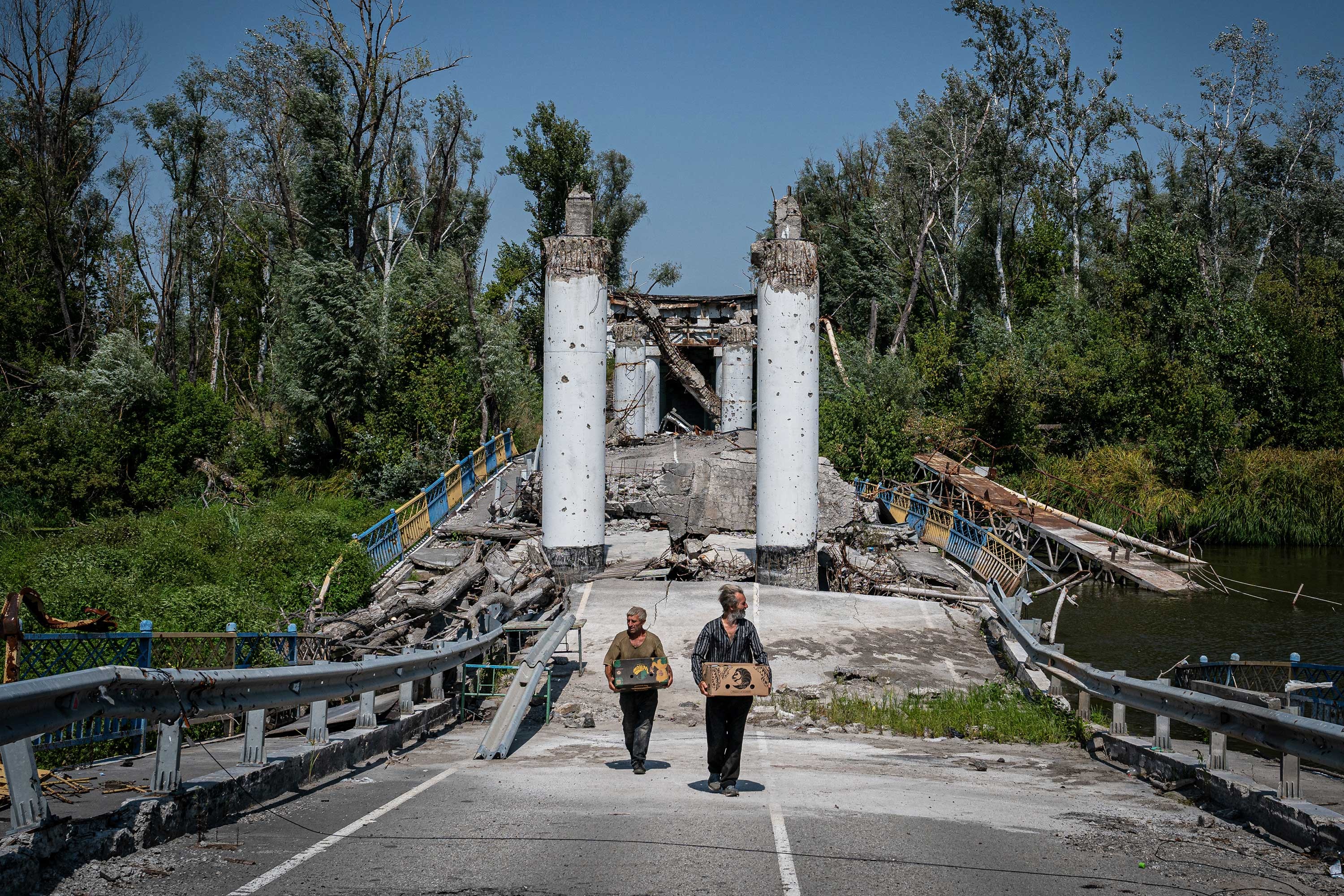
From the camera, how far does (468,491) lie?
3338cm

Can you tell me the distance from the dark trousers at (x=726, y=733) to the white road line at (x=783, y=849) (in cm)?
38

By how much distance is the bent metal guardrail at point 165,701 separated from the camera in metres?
5.19

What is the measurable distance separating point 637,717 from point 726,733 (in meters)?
1.20

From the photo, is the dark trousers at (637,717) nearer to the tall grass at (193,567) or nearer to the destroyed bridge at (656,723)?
the destroyed bridge at (656,723)

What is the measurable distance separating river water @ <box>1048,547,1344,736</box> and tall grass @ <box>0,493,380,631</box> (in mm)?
17344

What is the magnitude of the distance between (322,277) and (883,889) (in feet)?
137

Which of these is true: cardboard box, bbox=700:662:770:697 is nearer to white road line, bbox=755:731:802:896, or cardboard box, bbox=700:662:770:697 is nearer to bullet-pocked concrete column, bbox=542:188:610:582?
white road line, bbox=755:731:802:896

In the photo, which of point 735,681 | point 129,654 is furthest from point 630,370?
point 735,681

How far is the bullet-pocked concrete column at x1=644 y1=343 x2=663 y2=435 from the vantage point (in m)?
47.6

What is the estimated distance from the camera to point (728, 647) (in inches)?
375

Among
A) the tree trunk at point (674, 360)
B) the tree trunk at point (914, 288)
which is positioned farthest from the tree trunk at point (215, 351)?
the tree trunk at point (914, 288)

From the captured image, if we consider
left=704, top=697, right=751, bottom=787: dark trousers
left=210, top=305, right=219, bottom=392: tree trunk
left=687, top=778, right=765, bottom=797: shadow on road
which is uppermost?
left=210, top=305, right=219, bottom=392: tree trunk

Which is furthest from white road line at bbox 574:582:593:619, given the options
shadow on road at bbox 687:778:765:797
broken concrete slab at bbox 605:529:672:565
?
shadow on road at bbox 687:778:765:797

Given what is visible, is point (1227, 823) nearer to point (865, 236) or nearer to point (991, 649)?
point (991, 649)
